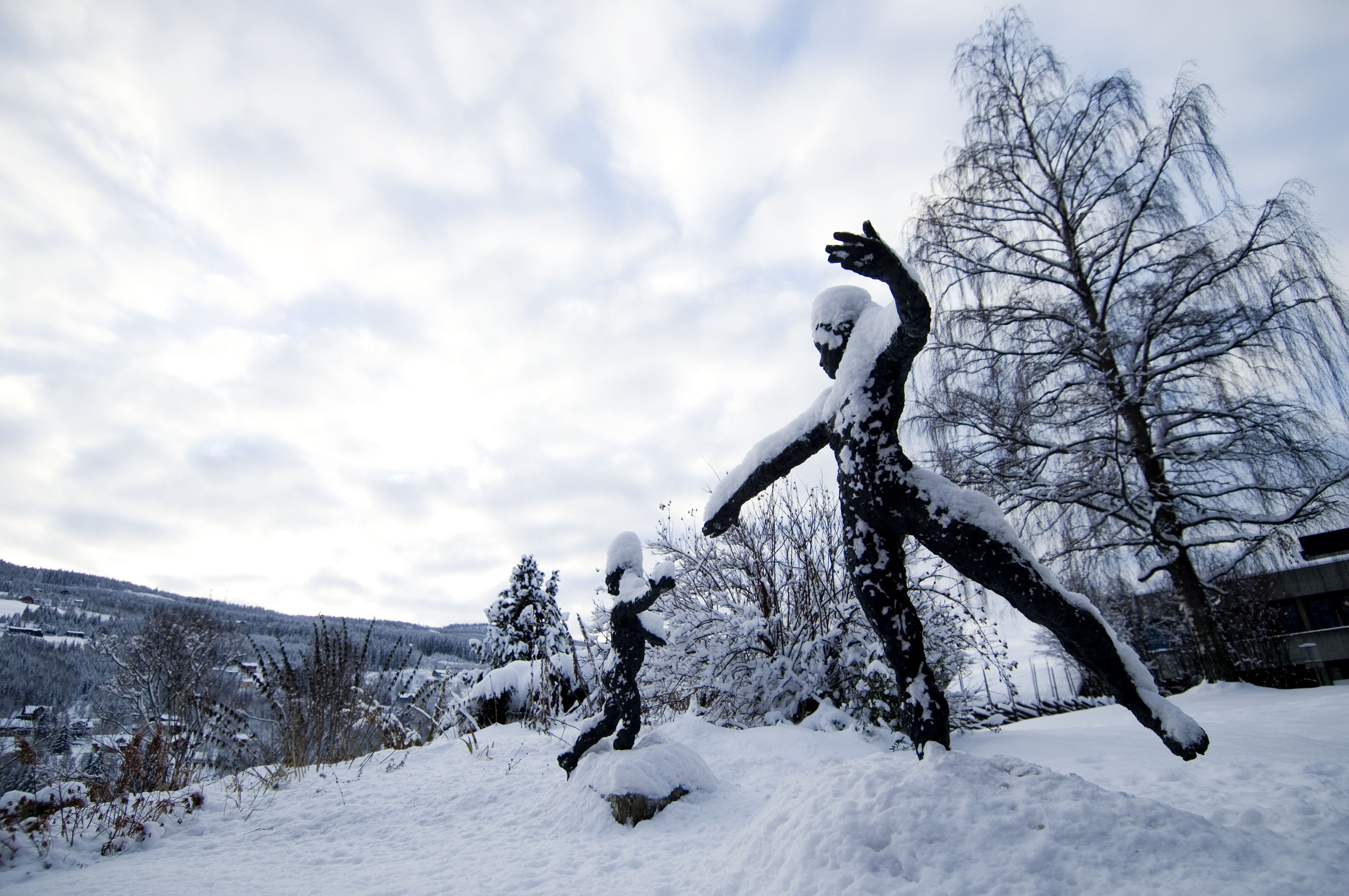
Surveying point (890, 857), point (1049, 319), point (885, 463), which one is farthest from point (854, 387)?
point (1049, 319)

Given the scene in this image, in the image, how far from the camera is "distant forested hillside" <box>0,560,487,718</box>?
106 ft

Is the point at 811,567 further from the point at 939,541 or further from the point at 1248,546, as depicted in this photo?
the point at 1248,546

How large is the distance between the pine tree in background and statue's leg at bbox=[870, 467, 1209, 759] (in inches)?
584

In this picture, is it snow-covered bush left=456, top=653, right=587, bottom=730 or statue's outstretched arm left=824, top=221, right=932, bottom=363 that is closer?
statue's outstretched arm left=824, top=221, right=932, bottom=363

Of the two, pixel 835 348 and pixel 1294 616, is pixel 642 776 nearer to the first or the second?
pixel 835 348

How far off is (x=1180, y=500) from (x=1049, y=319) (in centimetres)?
319

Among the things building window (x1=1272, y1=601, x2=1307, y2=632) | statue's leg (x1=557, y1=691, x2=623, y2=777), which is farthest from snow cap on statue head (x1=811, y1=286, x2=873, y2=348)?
building window (x1=1272, y1=601, x2=1307, y2=632)

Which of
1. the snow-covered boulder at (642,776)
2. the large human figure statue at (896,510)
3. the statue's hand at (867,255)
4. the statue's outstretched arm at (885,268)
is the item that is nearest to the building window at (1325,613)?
the snow-covered boulder at (642,776)

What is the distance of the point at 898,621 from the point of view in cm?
272

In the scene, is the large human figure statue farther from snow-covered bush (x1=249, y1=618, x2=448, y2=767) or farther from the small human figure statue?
snow-covered bush (x1=249, y1=618, x2=448, y2=767)

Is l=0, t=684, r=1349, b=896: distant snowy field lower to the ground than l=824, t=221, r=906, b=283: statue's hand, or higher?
lower

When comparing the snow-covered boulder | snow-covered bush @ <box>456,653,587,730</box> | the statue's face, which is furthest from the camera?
snow-covered bush @ <box>456,653,587,730</box>

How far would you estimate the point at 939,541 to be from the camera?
2475 millimetres

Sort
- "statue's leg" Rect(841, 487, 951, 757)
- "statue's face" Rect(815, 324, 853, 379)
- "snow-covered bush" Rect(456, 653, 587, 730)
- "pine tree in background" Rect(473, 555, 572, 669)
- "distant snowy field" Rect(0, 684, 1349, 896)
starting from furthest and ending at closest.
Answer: "pine tree in background" Rect(473, 555, 572, 669), "snow-covered bush" Rect(456, 653, 587, 730), "statue's face" Rect(815, 324, 853, 379), "statue's leg" Rect(841, 487, 951, 757), "distant snowy field" Rect(0, 684, 1349, 896)
